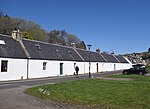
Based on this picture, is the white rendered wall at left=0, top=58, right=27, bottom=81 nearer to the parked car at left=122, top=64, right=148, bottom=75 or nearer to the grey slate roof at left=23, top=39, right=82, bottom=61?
the grey slate roof at left=23, top=39, right=82, bottom=61

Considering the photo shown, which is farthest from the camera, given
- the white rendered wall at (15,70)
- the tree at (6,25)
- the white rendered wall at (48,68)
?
the tree at (6,25)

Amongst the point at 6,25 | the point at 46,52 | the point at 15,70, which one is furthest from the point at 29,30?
the point at 15,70

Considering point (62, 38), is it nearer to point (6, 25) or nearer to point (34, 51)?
point (6, 25)

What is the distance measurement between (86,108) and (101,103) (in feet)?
4.47

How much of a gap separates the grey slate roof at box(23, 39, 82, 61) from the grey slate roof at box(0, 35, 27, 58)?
6.51 ft

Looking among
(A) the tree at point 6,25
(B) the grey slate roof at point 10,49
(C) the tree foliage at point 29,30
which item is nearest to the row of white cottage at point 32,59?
(B) the grey slate roof at point 10,49

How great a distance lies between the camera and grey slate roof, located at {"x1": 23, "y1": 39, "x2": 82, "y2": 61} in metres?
40.7

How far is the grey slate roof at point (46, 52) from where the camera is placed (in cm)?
4069

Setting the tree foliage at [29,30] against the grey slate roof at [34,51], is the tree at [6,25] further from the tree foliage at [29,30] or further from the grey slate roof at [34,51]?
the grey slate roof at [34,51]

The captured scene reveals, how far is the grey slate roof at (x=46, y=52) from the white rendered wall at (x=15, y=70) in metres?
2.69

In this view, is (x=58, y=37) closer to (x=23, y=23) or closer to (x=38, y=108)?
(x=23, y=23)

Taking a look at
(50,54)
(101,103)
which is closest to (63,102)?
(101,103)

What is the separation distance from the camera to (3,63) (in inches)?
1302

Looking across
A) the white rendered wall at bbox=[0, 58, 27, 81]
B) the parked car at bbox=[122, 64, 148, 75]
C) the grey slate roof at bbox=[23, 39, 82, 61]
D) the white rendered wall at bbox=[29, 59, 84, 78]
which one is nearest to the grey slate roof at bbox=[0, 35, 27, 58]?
the white rendered wall at bbox=[0, 58, 27, 81]
